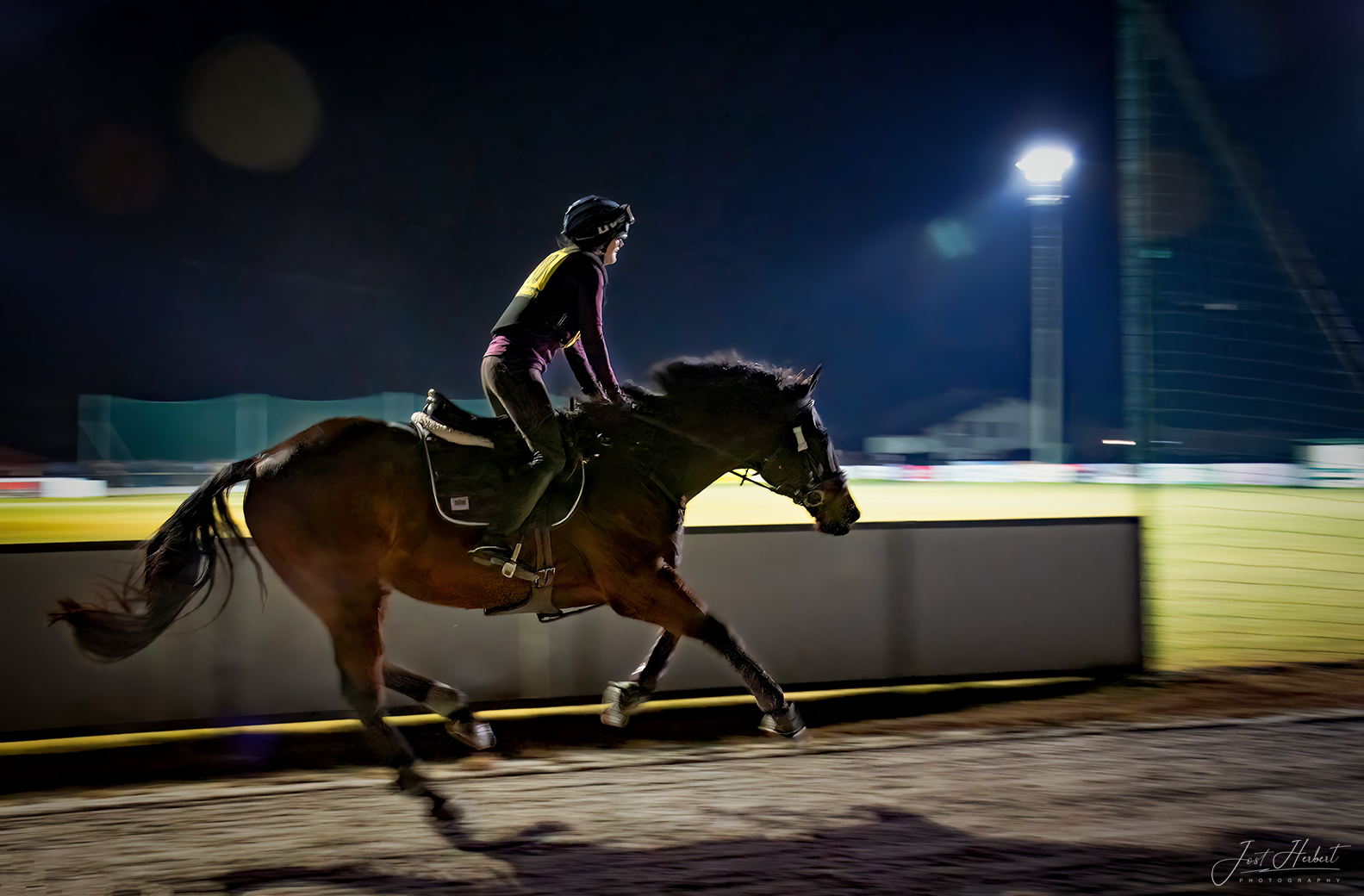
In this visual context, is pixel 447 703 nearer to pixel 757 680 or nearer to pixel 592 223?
pixel 757 680

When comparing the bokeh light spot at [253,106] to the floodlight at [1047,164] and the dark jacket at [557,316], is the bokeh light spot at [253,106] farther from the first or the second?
the dark jacket at [557,316]

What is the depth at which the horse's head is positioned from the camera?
16.3ft

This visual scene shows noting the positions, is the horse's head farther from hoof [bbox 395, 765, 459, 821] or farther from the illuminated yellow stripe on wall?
hoof [bbox 395, 765, 459, 821]

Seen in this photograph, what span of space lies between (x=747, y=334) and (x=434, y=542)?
41.9 m

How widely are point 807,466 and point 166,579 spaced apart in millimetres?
3112

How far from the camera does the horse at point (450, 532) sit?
15.1 feet

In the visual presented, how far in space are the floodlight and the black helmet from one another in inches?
1098

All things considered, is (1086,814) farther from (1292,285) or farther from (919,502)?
(919,502)

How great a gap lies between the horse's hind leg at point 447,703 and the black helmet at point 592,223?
→ 89.6 inches

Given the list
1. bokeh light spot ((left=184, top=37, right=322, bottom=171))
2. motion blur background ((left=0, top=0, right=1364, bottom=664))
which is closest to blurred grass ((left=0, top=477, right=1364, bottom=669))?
motion blur background ((left=0, top=0, right=1364, bottom=664))

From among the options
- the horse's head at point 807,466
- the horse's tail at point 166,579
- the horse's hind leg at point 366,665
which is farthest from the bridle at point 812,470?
the horse's tail at point 166,579

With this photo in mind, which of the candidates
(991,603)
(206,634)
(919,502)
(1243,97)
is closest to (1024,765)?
(991,603)

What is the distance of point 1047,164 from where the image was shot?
1171 inches

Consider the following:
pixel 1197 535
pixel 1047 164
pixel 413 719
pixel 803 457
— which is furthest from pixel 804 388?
pixel 1047 164
